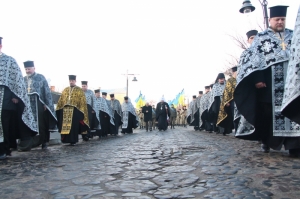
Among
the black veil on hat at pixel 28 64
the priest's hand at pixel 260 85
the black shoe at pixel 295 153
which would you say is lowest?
the black shoe at pixel 295 153

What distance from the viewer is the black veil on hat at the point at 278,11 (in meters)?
5.89

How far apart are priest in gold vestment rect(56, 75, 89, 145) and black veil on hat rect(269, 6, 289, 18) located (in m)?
6.43

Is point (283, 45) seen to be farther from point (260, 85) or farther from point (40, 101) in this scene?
point (40, 101)

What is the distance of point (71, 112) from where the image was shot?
10.4m

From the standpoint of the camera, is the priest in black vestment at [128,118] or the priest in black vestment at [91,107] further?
the priest in black vestment at [128,118]

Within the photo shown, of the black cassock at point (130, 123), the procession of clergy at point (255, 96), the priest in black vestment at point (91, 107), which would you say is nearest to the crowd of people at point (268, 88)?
the procession of clergy at point (255, 96)

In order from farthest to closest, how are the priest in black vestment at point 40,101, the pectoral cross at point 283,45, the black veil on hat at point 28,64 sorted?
the black veil on hat at point 28,64 → the priest in black vestment at point 40,101 → the pectoral cross at point 283,45

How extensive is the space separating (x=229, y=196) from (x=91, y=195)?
1.29 m

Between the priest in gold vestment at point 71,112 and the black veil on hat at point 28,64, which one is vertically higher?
the black veil on hat at point 28,64

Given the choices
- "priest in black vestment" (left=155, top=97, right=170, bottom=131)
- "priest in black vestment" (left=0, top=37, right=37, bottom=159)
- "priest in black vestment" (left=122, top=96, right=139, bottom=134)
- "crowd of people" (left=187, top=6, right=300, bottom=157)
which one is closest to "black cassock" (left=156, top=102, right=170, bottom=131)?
"priest in black vestment" (left=155, top=97, right=170, bottom=131)

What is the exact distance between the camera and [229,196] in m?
3.07

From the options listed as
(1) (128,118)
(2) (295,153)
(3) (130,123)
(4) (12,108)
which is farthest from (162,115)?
(2) (295,153)

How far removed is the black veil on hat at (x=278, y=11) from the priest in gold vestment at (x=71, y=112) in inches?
253

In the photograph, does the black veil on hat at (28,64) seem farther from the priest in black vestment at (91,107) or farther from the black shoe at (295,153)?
the black shoe at (295,153)
